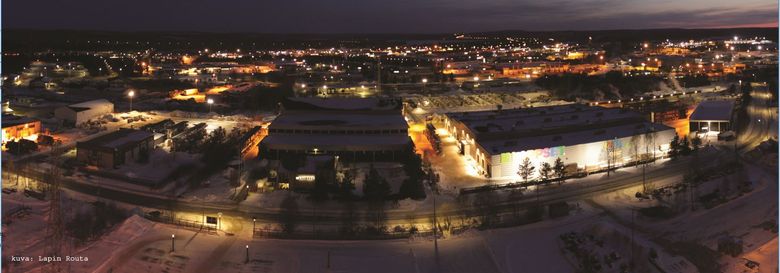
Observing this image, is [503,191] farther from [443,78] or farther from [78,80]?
[78,80]

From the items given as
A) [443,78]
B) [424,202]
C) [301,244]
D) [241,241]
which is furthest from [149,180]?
[443,78]

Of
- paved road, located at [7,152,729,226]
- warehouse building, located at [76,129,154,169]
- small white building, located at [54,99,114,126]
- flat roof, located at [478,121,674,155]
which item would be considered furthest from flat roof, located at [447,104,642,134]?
small white building, located at [54,99,114,126]

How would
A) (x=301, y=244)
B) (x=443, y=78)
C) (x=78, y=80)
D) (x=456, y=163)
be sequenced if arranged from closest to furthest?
(x=301, y=244) → (x=456, y=163) → (x=78, y=80) → (x=443, y=78)

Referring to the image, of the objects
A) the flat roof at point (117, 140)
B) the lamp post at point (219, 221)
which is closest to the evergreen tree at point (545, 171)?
the lamp post at point (219, 221)

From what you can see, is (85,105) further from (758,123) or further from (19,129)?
(758,123)

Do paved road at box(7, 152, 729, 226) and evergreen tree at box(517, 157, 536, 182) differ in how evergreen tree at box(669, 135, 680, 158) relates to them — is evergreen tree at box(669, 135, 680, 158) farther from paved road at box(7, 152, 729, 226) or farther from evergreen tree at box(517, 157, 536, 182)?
evergreen tree at box(517, 157, 536, 182)

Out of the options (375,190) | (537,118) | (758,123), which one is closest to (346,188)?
(375,190)
